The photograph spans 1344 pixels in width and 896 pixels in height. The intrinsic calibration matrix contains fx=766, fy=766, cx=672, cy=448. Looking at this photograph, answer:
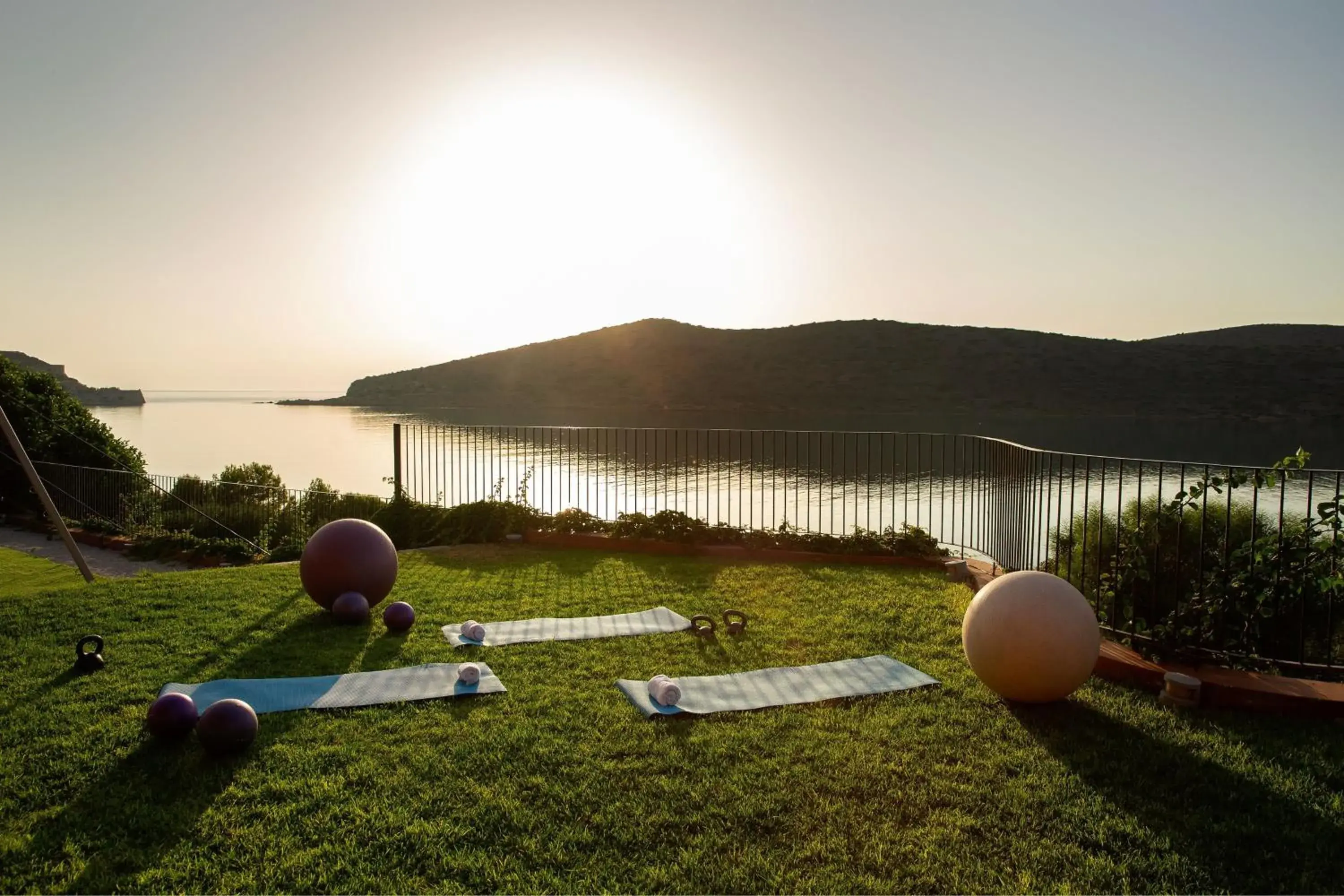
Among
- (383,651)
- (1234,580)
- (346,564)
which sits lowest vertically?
(383,651)

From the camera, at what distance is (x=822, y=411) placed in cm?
6850

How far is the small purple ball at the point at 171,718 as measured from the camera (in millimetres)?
Answer: 4309

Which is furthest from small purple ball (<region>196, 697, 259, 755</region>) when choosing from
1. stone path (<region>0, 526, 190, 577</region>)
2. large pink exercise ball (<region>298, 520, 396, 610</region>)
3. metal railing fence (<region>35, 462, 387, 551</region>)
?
metal railing fence (<region>35, 462, 387, 551</region>)

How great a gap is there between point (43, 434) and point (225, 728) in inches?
776

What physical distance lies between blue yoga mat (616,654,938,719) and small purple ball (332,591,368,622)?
296cm

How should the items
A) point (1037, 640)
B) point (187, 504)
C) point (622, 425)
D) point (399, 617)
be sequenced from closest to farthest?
1. point (1037, 640)
2. point (399, 617)
3. point (187, 504)
4. point (622, 425)

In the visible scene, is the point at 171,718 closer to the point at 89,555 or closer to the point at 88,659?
the point at 88,659

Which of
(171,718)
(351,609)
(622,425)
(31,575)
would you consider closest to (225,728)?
(171,718)

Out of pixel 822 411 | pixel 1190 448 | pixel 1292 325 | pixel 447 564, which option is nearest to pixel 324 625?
pixel 447 564

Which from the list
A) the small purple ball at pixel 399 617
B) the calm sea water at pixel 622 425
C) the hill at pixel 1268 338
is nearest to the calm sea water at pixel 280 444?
the calm sea water at pixel 622 425

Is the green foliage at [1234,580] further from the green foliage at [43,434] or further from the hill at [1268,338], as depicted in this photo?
the hill at [1268,338]

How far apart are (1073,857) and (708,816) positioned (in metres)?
1.55

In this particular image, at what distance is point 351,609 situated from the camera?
6988mm

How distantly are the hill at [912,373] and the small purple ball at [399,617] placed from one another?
61.1m
